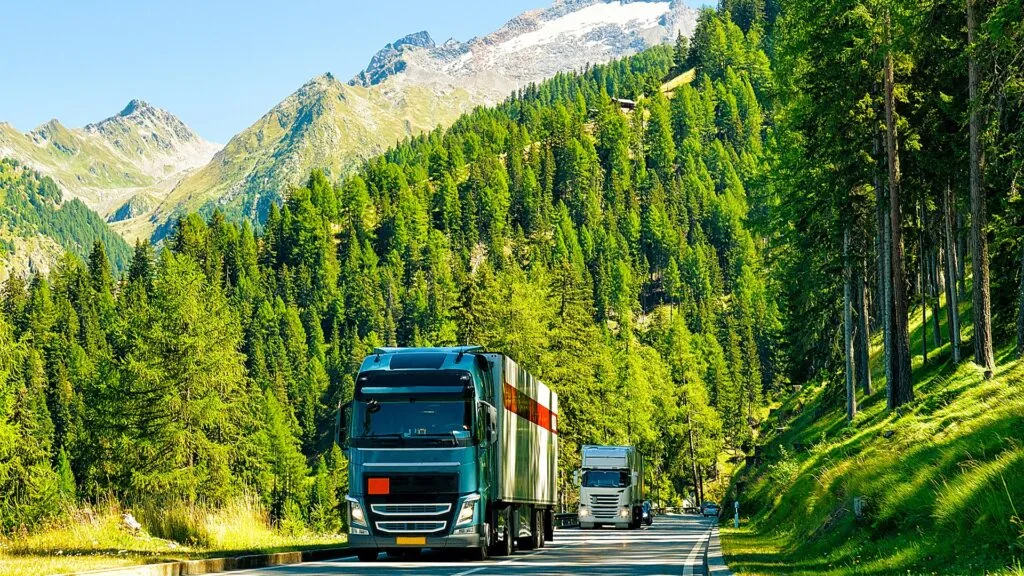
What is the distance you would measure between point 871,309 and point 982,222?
3655cm

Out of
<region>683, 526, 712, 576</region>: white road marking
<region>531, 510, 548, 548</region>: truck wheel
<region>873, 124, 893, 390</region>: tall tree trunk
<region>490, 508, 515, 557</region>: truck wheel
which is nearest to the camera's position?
<region>683, 526, 712, 576</region>: white road marking

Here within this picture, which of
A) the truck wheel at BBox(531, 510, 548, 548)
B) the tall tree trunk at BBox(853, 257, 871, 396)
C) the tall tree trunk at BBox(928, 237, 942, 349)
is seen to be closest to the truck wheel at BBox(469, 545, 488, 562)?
the truck wheel at BBox(531, 510, 548, 548)

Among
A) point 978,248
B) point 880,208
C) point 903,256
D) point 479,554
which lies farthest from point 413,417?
point 880,208

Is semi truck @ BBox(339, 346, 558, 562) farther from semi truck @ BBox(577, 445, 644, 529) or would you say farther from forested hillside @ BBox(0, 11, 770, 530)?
semi truck @ BBox(577, 445, 644, 529)

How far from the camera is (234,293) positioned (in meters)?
191

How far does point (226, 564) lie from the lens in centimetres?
2003

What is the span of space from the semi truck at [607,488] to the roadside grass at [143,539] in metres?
28.8

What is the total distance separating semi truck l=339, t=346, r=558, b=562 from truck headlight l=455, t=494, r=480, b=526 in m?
0.02

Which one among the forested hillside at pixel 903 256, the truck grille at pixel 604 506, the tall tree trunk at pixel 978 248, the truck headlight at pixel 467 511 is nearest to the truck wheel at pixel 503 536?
the truck headlight at pixel 467 511

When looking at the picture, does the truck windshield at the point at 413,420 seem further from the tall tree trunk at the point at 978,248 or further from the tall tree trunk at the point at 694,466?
the tall tree trunk at the point at 694,466

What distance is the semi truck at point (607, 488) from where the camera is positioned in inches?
2154

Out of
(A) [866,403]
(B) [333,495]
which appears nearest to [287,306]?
(B) [333,495]

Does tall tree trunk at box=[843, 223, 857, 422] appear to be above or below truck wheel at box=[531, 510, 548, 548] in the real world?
above

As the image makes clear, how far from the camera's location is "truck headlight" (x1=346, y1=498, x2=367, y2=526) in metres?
21.9
